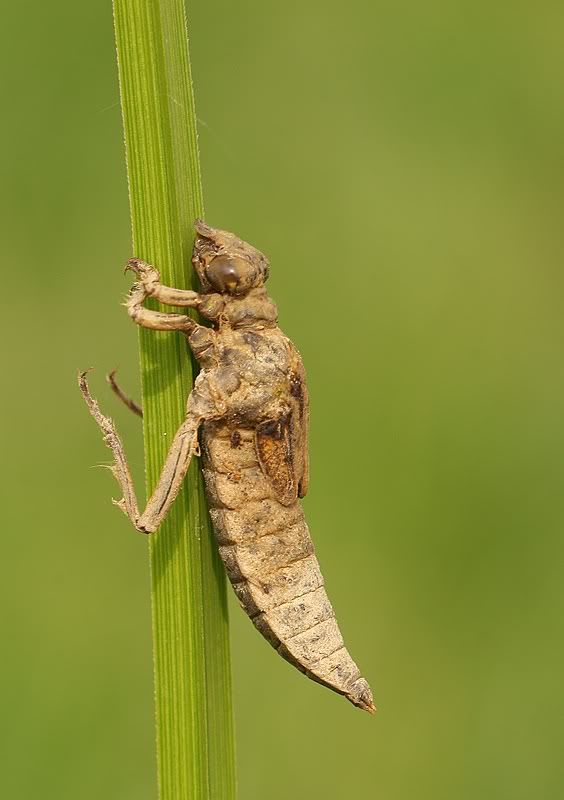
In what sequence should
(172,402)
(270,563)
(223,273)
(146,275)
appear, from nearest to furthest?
1. (146,275)
2. (172,402)
3. (223,273)
4. (270,563)

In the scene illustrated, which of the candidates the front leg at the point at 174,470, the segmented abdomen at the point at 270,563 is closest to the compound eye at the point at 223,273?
the front leg at the point at 174,470

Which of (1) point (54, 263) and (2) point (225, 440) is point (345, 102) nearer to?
(1) point (54, 263)

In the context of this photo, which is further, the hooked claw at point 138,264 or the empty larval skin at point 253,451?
the empty larval skin at point 253,451

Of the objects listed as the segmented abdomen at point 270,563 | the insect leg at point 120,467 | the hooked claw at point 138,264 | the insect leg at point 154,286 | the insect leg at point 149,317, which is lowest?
the segmented abdomen at point 270,563

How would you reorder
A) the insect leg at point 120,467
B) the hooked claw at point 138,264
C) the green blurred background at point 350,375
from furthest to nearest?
the green blurred background at point 350,375 → the insect leg at point 120,467 → the hooked claw at point 138,264

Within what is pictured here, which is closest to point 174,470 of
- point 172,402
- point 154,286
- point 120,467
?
point 172,402

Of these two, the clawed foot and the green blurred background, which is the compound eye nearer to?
the clawed foot

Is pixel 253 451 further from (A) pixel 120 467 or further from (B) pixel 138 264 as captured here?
(B) pixel 138 264

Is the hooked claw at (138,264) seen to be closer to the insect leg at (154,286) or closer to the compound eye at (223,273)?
the insect leg at (154,286)
